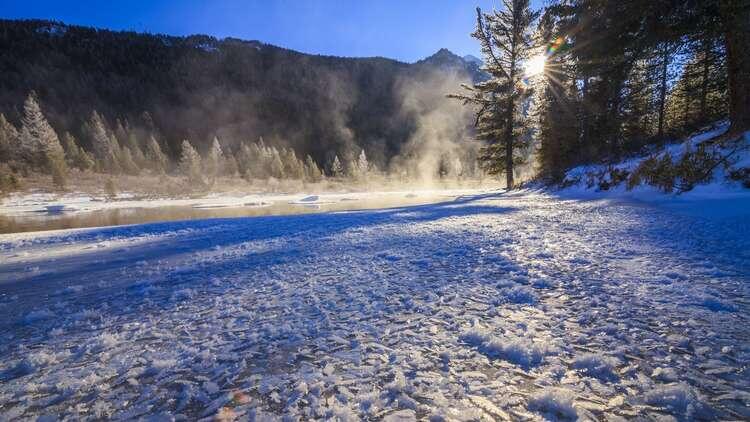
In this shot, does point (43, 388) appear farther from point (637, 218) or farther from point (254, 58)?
point (254, 58)

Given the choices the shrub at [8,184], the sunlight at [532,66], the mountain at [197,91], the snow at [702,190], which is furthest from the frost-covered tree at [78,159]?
the snow at [702,190]

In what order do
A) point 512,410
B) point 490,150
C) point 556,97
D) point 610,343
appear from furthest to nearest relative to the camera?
point 490,150 → point 556,97 → point 610,343 → point 512,410

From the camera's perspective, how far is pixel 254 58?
554 feet

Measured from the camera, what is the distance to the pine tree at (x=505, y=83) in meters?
15.9

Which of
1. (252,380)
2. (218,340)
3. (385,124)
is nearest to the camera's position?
(252,380)

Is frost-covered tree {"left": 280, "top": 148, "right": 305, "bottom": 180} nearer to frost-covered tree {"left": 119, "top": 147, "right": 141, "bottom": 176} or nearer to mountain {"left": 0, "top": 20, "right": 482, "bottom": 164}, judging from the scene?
frost-covered tree {"left": 119, "top": 147, "right": 141, "bottom": 176}

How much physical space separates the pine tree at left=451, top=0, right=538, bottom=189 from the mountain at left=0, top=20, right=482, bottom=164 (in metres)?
94.6

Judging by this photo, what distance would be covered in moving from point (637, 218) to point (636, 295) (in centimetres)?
372

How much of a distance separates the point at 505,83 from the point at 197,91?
159 meters

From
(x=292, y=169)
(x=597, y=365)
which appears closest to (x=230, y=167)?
(x=292, y=169)

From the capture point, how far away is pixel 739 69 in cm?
727

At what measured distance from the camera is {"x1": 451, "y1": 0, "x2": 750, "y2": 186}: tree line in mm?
7062

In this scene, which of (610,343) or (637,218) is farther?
(637,218)

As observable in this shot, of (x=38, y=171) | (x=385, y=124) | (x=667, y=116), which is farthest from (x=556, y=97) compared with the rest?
(x=385, y=124)
